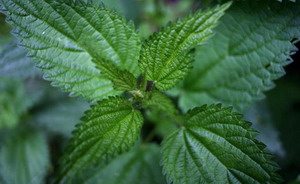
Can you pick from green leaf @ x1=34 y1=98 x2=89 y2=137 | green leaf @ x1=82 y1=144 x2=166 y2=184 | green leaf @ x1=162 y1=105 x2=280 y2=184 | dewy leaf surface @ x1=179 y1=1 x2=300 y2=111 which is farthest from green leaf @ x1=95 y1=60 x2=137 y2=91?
green leaf @ x1=34 y1=98 x2=89 y2=137

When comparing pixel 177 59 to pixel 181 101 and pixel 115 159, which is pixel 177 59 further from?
pixel 115 159

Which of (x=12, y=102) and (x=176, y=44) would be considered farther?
(x=12, y=102)

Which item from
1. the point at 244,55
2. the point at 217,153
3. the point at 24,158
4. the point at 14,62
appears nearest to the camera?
the point at 217,153

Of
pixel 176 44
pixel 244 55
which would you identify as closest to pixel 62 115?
pixel 176 44

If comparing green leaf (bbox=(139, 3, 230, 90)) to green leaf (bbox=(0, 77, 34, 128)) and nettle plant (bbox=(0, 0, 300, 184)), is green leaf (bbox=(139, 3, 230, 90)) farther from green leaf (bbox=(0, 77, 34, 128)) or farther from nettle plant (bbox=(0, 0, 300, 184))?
green leaf (bbox=(0, 77, 34, 128))

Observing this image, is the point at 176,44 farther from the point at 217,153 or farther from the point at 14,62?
the point at 14,62

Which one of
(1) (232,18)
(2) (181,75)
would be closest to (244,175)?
(2) (181,75)

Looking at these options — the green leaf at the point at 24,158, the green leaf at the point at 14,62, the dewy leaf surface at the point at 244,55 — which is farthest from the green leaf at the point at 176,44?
the green leaf at the point at 24,158
